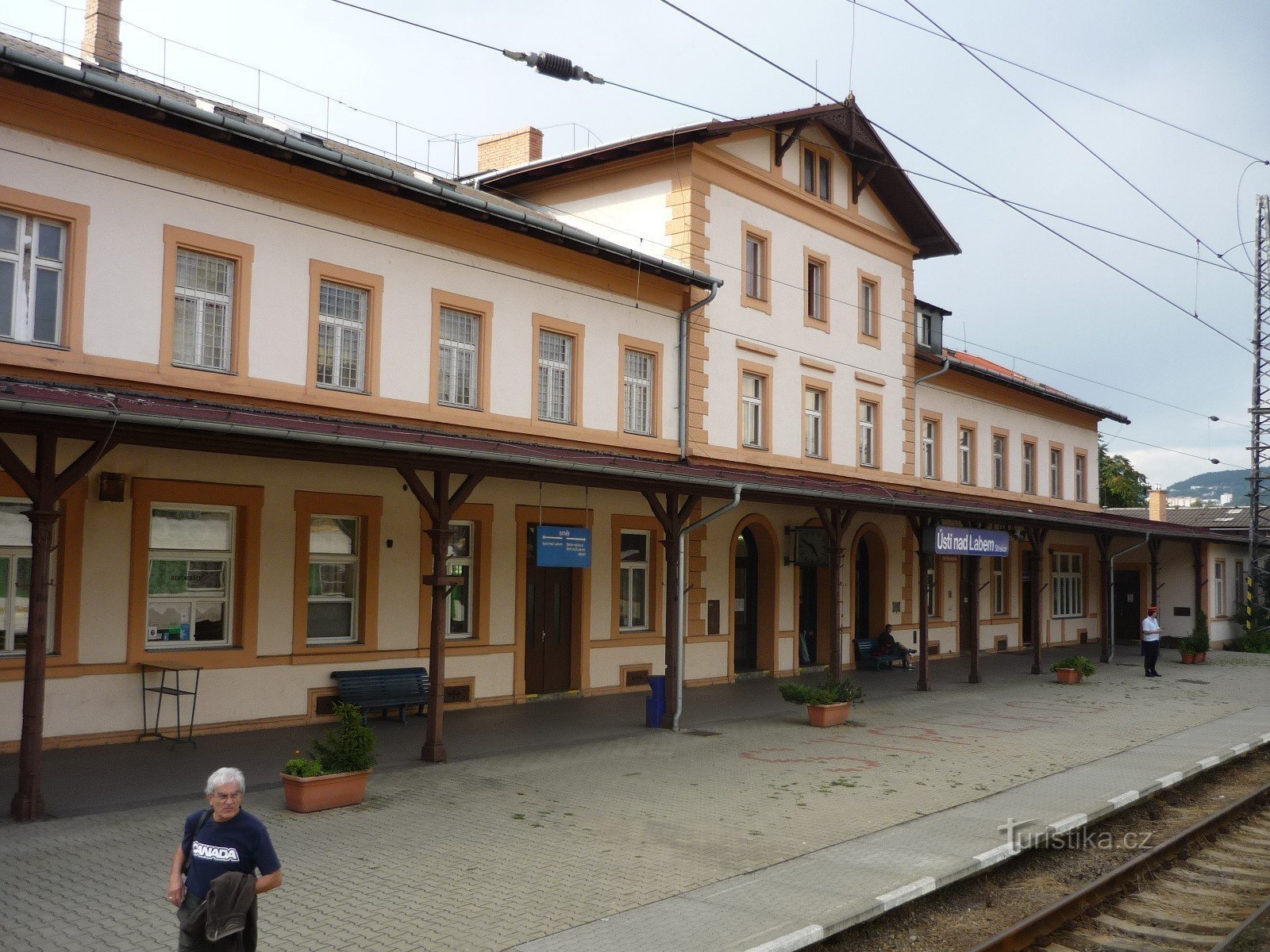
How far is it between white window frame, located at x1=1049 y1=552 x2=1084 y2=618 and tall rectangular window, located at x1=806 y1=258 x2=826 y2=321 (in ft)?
44.7

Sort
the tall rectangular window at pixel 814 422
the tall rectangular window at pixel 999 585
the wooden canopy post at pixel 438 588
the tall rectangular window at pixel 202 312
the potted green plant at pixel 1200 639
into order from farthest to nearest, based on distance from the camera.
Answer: the tall rectangular window at pixel 999 585
the potted green plant at pixel 1200 639
the tall rectangular window at pixel 814 422
the tall rectangular window at pixel 202 312
the wooden canopy post at pixel 438 588

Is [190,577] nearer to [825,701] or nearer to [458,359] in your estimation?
[458,359]

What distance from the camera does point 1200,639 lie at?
1120 inches

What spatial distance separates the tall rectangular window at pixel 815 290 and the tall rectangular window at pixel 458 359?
885 centimetres

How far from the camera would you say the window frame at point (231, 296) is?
11.8 m

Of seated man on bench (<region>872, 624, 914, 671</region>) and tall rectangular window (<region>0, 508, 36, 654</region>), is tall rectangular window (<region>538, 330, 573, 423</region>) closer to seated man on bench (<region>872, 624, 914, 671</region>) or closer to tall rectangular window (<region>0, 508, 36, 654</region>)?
tall rectangular window (<region>0, 508, 36, 654</region>)

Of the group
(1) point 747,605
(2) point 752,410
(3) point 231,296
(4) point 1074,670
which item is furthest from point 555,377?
(4) point 1074,670

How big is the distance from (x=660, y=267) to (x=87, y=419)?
34.9 ft

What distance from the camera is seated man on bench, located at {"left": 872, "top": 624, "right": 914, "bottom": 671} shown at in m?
23.8

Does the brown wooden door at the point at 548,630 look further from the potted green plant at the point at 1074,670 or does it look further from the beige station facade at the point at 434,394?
the potted green plant at the point at 1074,670

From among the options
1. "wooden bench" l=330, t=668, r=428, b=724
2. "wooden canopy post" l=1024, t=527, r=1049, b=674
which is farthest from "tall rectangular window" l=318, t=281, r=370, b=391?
"wooden canopy post" l=1024, t=527, r=1049, b=674

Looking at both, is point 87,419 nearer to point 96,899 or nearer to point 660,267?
point 96,899

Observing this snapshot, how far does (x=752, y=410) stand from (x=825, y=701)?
22.8ft

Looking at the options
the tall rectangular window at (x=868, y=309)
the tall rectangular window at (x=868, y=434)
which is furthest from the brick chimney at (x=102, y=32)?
the tall rectangular window at (x=868, y=434)
